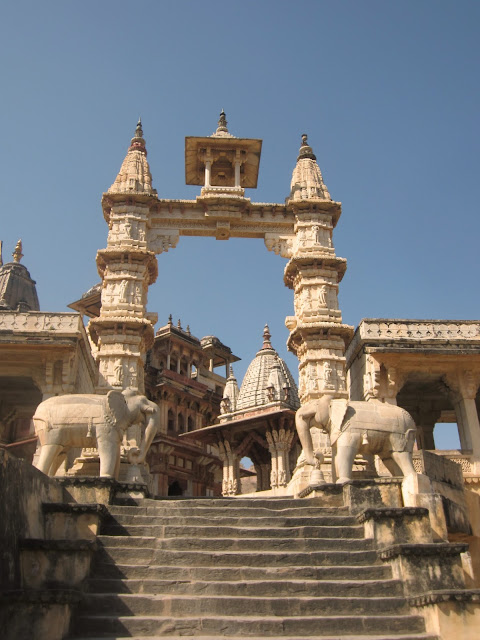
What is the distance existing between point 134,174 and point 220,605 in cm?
1631

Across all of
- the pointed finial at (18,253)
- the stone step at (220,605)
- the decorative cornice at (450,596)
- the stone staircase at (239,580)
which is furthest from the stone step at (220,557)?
the pointed finial at (18,253)

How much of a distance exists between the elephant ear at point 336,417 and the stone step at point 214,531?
9.34 ft

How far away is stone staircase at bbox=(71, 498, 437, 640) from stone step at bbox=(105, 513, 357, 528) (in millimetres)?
15

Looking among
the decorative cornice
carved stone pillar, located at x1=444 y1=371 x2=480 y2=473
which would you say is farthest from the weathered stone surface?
carved stone pillar, located at x1=444 y1=371 x2=480 y2=473

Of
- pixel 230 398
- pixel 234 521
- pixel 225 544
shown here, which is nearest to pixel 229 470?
pixel 230 398

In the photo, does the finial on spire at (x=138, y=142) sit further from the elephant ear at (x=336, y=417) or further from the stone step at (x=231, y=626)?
the stone step at (x=231, y=626)

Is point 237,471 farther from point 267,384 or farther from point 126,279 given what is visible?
point 126,279

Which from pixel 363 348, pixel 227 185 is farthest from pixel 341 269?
pixel 227 185

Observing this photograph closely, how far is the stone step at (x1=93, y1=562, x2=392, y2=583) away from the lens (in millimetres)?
8125

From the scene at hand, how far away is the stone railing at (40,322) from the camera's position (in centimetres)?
1794

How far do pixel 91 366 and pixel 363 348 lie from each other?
27.6ft

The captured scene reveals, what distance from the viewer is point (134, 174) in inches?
838

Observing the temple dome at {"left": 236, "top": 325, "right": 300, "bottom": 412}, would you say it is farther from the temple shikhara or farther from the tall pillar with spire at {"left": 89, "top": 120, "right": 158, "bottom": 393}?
the tall pillar with spire at {"left": 89, "top": 120, "right": 158, "bottom": 393}

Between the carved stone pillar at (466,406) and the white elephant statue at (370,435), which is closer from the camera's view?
the white elephant statue at (370,435)
